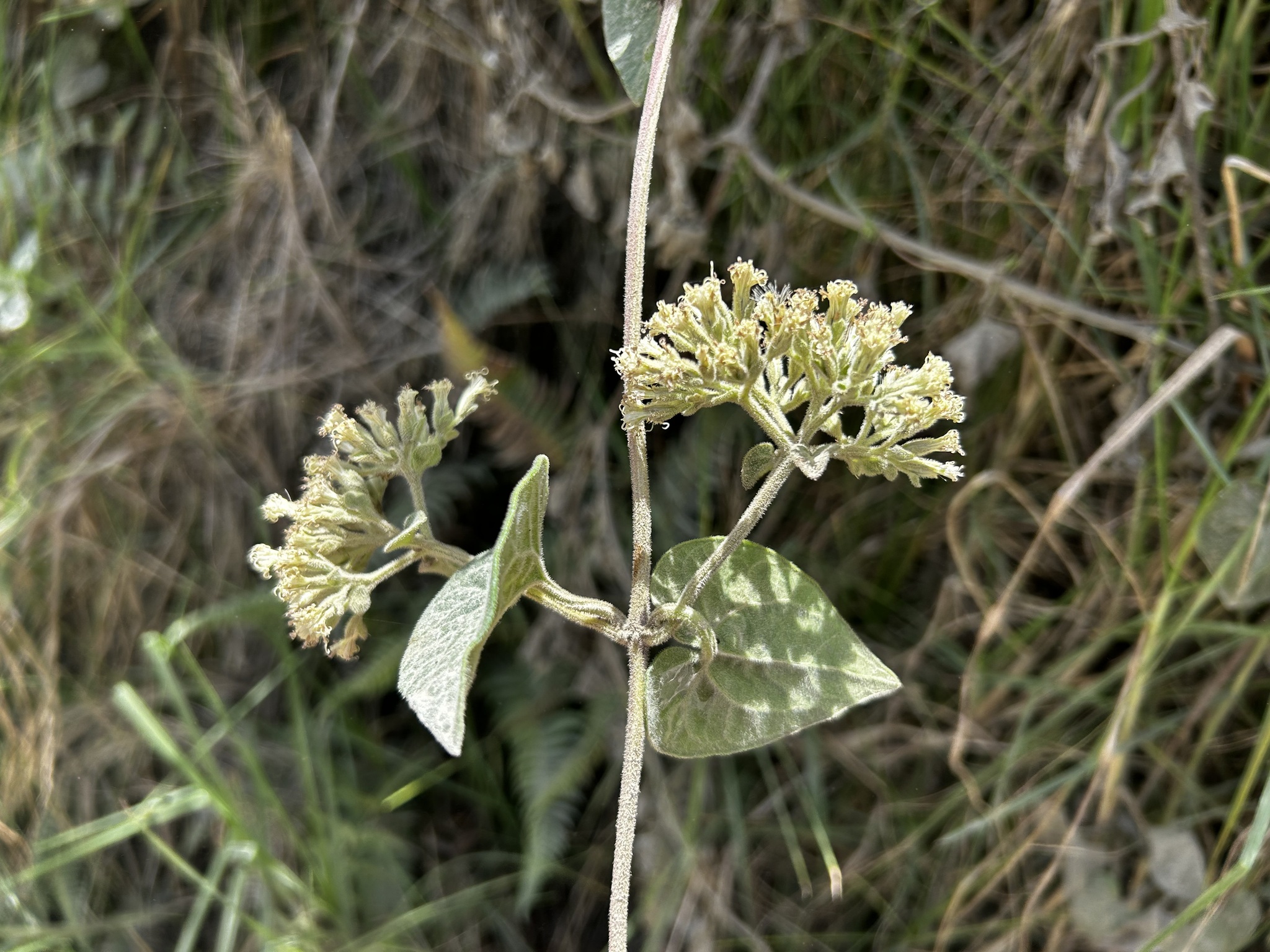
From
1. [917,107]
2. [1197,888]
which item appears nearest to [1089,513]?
[1197,888]

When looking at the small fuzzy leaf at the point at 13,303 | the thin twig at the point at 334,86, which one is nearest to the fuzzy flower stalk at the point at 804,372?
the thin twig at the point at 334,86

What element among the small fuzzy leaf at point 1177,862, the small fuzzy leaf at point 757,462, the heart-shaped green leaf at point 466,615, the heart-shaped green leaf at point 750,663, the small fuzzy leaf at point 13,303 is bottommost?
the small fuzzy leaf at point 1177,862

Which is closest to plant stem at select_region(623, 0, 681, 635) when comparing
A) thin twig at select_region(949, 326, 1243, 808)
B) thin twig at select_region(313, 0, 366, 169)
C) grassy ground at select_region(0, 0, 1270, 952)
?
grassy ground at select_region(0, 0, 1270, 952)

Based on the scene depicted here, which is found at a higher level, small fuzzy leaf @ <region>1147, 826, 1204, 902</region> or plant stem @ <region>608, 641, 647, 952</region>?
plant stem @ <region>608, 641, 647, 952</region>

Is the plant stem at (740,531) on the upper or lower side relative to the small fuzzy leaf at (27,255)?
upper

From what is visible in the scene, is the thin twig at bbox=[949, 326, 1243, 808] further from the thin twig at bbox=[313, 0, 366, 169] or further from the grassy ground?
the thin twig at bbox=[313, 0, 366, 169]

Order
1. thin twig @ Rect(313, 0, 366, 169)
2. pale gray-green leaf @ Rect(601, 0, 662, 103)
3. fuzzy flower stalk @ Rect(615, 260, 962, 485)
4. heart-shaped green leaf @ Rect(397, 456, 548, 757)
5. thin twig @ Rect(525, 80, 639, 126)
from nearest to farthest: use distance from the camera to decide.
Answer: heart-shaped green leaf @ Rect(397, 456, 548, 757)
fuzzy flower stalk @ Rect(615, 260, 962, 485)
pale gray-green leaf @ Rect(601, 0, 662, 103)
thin twig @ Rect(525, 80, 639, 126)
thin twig @ Rect(313, 0, 366, 169)

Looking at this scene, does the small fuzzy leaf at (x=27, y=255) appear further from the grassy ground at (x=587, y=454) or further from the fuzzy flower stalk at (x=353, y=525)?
the fuzzy flower stalk at (x=353, y=525)
